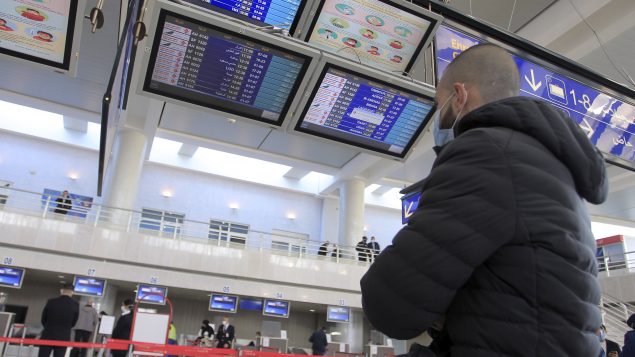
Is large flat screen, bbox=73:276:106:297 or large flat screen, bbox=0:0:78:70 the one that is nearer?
large flat screen, bbox=0:0:78:70

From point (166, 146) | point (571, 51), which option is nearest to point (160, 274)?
point (166, 146)

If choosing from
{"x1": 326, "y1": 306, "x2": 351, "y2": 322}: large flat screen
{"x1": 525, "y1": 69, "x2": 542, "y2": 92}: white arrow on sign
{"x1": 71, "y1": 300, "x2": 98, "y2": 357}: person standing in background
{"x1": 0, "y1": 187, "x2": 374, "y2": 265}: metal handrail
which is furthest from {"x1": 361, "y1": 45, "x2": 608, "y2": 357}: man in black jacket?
{"x1": 326, "y1": 306, "x2": 351, "y2": 322}: large flat screen

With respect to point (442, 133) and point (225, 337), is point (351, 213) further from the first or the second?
point (442, 133)

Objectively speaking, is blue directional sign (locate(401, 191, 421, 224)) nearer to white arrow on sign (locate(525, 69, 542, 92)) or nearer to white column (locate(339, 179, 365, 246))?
white arrow on sign (locate(525, 69, 542, 92))

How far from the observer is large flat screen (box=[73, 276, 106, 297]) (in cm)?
1410

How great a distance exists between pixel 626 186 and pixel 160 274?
57.9 feet

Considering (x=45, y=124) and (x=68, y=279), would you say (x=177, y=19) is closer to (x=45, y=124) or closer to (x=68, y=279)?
(x=68, y=279)

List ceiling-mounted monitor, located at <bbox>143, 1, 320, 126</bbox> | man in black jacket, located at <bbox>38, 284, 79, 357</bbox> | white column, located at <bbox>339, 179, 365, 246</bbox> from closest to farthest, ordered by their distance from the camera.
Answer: ceiling-mounted monitor, located at <bbox>143, 1, 320, 126</bbox>
man in black jacket, located at <bbox>38, 284, 79, 357</bbox>
white column, located at <bbox>339, 179, 365, 246</bbox>

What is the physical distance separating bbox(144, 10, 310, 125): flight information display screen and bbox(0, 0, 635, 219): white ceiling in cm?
64

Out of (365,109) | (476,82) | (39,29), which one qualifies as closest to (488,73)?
(476,82)

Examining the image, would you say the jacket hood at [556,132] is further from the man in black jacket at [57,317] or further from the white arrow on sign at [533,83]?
the man in black jacket at [57,317]

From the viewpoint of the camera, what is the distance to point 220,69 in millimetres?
3396

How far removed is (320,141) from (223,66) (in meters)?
1.07

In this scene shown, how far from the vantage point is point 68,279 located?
16.3 meters
